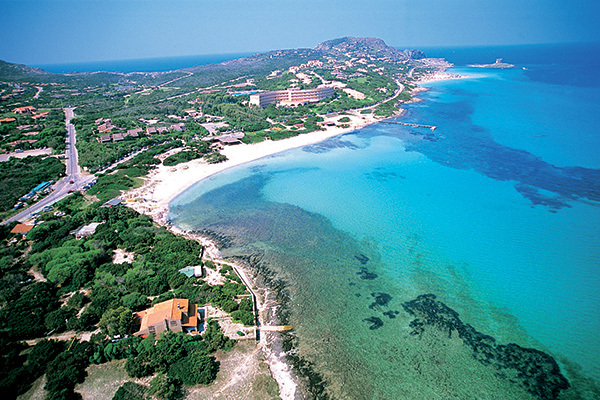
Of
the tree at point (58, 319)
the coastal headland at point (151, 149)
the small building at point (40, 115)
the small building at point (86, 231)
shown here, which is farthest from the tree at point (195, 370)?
the small building at point (40, 115)

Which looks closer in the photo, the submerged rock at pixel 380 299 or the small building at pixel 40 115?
the submerged rock at pixel 380 299

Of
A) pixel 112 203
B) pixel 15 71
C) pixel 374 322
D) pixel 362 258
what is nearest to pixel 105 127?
pixel 112 203

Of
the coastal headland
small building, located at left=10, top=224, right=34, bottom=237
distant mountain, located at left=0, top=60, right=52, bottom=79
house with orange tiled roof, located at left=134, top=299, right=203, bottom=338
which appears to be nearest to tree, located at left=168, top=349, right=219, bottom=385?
the coastal headland

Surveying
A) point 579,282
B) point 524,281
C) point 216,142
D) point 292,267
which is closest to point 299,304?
point 292,267

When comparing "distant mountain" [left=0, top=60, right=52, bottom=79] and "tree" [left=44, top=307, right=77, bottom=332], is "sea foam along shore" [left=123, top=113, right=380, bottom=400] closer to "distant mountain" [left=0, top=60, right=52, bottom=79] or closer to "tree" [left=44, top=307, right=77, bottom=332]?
"tree" [left=44, top=307, right=77, bottom=332]

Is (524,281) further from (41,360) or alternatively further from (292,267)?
(41,360)

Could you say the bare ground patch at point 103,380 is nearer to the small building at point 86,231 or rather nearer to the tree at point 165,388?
the tree at point 165,388
